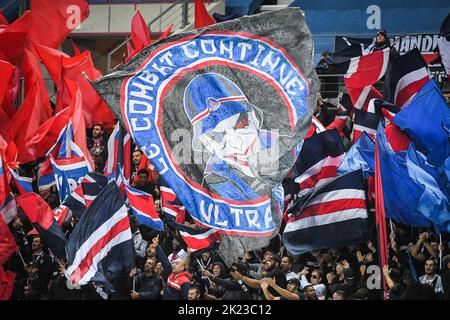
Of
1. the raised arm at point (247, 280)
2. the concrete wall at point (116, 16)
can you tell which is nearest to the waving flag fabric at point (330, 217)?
the raised arm at point (247, 280)

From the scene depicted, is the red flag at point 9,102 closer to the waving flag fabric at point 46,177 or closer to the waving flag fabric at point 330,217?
the waving flag fabric at point 46,177

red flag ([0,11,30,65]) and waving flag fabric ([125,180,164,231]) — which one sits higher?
red flag ([0,11,30,65])

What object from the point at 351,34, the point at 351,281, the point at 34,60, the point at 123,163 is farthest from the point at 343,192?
the point at 351,34

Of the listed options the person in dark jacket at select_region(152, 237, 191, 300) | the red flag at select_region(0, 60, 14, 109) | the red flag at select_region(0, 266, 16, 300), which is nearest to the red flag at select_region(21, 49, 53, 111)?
the red flag at select_region(0, 60, 14, 109)

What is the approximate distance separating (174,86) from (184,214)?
169cm

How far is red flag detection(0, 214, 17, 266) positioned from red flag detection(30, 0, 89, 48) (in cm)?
503

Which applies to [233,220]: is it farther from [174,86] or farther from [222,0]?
[222,0]

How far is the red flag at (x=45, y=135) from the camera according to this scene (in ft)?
48.0

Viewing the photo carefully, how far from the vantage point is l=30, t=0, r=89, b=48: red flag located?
1717 cm

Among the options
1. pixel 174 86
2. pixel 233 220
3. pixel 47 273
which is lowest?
pixel 47 273

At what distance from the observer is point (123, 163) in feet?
44.5

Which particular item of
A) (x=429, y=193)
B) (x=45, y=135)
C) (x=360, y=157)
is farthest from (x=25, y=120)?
(x=429, y=193)

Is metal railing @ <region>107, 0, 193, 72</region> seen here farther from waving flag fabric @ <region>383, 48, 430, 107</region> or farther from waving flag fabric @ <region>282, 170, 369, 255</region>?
waving flag fabric @ <region>282, 170, 369, 255</region>

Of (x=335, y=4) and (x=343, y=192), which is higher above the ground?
(x=335, y=4)
